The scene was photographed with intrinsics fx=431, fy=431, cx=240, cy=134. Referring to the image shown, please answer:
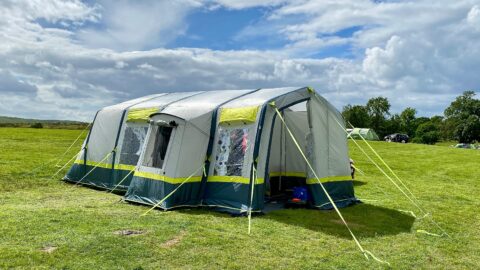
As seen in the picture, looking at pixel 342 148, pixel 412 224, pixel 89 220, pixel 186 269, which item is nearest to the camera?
pixel 186 269

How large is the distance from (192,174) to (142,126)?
2.92 m

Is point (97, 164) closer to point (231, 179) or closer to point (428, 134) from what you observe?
point (231, 179)

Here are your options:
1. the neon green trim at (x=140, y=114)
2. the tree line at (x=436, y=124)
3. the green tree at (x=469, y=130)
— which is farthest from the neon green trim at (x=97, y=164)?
the green tree at (x=469, y=130)

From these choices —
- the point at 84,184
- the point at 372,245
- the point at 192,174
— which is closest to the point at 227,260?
the point at 372,245

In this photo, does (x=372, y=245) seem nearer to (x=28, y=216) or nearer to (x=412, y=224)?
(x=412, y=224)

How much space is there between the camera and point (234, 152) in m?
9.28

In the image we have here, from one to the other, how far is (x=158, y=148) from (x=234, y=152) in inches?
73.1

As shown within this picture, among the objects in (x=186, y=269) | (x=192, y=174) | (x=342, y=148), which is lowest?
(x=186, y=269)

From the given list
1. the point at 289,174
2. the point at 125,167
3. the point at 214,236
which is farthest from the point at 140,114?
the point at 214,236

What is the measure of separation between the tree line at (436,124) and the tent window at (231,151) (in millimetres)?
56487

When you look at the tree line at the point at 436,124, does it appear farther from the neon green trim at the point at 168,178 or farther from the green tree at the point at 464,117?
the neon green trim at the point at 168,178

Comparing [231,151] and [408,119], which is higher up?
[408,119]

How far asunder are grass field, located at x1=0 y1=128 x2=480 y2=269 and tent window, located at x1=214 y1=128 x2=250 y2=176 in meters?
1.01

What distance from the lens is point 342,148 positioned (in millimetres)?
10539
